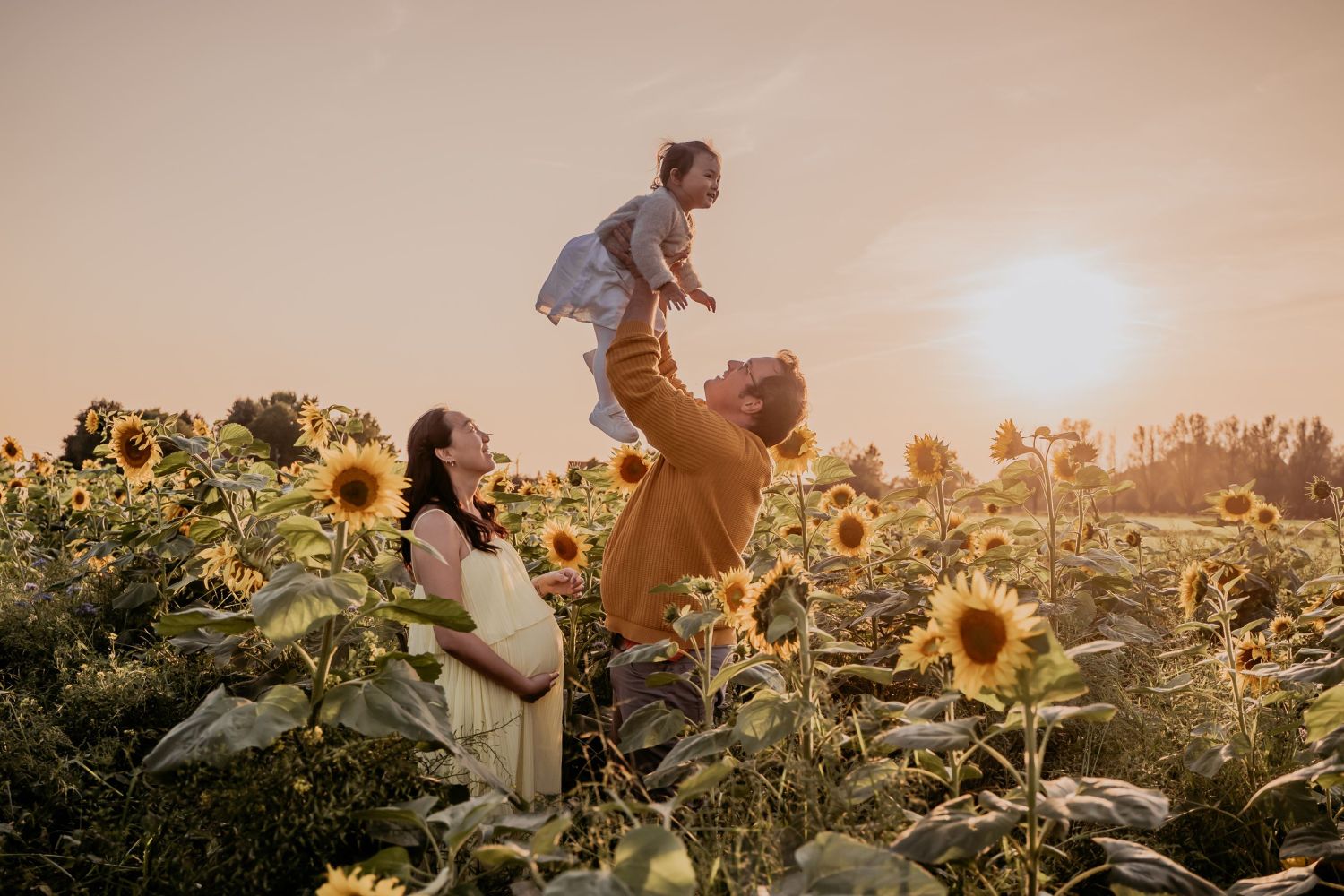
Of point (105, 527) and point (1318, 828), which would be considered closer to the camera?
point (1318, 828)

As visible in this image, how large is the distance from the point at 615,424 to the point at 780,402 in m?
1.08

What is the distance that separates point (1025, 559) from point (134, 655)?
4380 millimetres

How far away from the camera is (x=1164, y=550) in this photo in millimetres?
8195

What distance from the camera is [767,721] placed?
6.75ft

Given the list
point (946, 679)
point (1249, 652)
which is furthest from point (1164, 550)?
point (946, 679)

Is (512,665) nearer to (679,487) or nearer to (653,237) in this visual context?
(679,487)

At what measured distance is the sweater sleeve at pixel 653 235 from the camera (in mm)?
3670

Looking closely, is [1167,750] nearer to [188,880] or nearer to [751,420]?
[751,420]

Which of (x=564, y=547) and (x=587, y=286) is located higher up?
(x=587, y=286)

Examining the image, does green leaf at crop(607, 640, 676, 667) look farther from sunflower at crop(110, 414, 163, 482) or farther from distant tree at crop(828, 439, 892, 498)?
distant tree at crop(828, 439, 892, 498)

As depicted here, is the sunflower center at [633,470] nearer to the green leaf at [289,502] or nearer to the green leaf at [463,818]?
the green leaf at [289,502]

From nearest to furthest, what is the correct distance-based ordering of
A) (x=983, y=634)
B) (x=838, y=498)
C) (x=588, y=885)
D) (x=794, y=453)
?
1. (x=588, y=885)
2. (x=983, y=634)
3. (x=794, y=453)
4. (x=838, y=498)

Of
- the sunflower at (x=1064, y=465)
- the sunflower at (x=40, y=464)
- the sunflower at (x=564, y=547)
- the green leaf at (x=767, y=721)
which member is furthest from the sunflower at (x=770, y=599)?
the sunflower at (x=40, y=464)

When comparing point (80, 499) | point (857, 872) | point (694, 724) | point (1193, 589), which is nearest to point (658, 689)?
point (694, 724)
